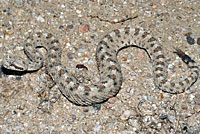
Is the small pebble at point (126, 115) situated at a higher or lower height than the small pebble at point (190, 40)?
lower

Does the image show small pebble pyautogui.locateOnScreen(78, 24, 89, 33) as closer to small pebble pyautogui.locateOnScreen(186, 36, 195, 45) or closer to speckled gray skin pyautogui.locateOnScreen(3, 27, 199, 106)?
speckled gray skin pyautogui.locateOnScreen(3, 27, 199, 106)

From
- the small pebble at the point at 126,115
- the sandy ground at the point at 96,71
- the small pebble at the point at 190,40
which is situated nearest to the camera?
the sandy ground at the point at 96,71

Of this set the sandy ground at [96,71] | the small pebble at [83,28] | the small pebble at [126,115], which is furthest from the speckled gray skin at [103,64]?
the small pebble at [83,28]

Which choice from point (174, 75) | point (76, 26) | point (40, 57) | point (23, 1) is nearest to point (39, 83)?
point (40, 57)

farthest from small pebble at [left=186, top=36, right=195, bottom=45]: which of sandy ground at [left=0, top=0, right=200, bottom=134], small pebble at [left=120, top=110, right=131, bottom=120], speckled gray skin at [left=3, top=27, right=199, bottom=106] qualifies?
small pebble at [left=120, top=110, right=131, bottom=120]

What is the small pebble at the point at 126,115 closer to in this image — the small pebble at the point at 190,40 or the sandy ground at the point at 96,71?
the sandy ground at the point at 96,71
